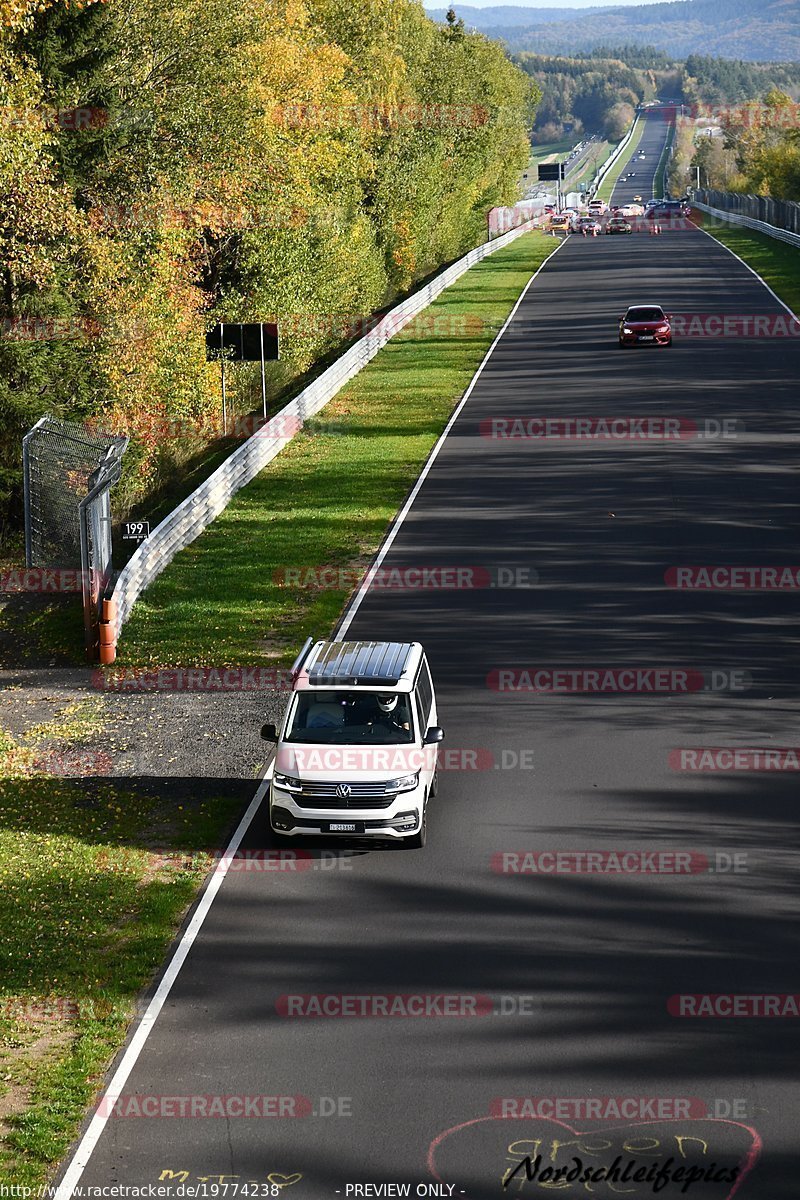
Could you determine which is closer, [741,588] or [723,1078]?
[723,1078]

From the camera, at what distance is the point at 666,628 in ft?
75.6

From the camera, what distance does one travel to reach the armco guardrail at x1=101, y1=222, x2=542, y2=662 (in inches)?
959

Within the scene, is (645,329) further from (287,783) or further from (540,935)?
(540,935)

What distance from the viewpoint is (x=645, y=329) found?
171 feet

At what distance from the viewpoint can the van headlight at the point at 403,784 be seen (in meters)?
15.1

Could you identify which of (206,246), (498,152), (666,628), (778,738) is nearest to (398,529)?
(666,628)

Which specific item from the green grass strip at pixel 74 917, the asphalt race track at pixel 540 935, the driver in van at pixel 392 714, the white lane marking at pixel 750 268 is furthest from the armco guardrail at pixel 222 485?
the white lane marking at pixel 750 268

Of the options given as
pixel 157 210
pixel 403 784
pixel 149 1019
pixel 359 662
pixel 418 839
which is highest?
pixel 157 210

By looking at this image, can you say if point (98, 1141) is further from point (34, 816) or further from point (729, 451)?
point (729, 451)

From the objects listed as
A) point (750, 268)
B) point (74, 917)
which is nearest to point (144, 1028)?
point (74, 917)

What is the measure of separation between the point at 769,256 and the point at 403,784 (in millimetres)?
71980

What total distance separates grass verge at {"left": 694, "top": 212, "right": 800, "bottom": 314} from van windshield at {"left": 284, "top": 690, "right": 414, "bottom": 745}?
155 ft

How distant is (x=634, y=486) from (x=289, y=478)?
327 inches

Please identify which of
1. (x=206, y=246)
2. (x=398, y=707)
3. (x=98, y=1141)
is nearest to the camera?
(x=98, y=1141)
